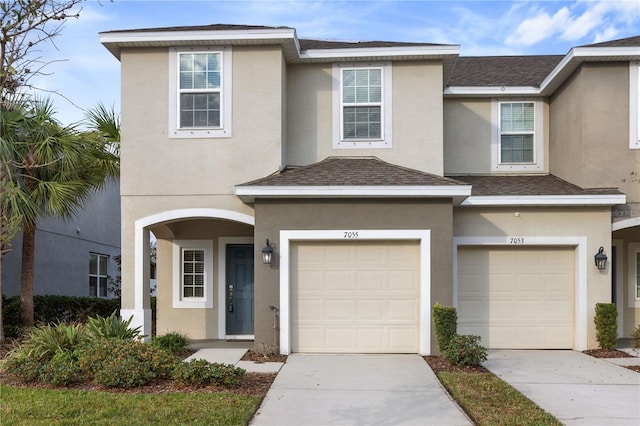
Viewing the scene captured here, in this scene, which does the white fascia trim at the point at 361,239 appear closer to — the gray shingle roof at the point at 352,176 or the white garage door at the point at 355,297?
the white garage door at the point at 355,297

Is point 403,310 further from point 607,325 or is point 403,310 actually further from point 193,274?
point 193,274

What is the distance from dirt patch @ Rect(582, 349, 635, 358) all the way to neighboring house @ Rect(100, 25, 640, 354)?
0.25 m

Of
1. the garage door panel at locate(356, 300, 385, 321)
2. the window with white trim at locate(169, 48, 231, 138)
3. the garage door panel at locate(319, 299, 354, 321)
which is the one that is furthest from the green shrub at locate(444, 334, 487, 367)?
the window with white trim at locate(169, 48, 231, 138)

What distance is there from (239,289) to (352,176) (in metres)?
4.19

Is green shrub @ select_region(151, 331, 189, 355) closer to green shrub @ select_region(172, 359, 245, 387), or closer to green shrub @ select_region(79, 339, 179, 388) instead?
green shrub @ select_region(79, 339, 179, 388)

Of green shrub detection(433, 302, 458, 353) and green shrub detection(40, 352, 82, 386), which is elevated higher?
green shrub detection(433, 302, 458, 353)

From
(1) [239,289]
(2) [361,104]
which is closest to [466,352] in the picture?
(2) [361,104]

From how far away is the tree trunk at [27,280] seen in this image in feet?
44.9

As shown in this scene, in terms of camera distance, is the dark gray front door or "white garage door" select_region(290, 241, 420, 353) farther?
the dark gray front door

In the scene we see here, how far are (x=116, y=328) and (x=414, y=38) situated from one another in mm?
9049

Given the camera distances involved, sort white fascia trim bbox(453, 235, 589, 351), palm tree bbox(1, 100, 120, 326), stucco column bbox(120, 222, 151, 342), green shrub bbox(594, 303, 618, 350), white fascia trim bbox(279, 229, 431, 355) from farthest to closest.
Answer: palm tree bbox(1, 100, 120, 326), white fascia trim bbox(453, 235, 589, 351), stucco column bbox(120, 222, 151, 342), green shrub bbox(594, 303, 618, 350), white fascia trim bbox(279, 229, 431, 355)

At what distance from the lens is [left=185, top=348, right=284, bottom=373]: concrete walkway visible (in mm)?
A: 9891

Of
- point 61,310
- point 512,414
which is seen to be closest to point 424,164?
point 512,414

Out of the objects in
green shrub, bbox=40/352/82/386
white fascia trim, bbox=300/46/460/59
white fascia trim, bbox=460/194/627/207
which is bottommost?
green shrub, bbox=40/352/82/386
